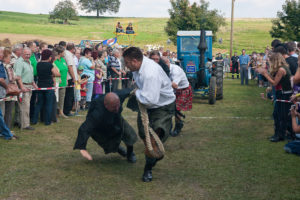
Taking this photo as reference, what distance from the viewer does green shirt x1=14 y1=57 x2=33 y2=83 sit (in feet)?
28.0

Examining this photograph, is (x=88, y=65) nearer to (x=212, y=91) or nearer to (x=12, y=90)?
(x=12, y=90)

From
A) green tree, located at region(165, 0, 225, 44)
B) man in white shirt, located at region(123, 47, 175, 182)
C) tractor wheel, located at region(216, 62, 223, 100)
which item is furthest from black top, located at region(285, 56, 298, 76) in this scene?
green tree, located at region(165, 0, 225, 44)

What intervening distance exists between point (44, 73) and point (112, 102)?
4283 millimetres

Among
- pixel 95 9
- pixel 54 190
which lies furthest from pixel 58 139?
pixel 95 9

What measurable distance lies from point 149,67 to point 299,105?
227 cm

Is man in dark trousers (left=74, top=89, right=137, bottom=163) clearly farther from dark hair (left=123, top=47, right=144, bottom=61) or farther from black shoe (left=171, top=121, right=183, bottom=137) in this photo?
black shoe (left=171, top=121, right=183, bottom=137)

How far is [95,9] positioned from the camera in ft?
345

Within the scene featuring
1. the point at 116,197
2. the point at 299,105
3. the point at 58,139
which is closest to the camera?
the point at 116,197

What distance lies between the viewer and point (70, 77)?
10.9 meters

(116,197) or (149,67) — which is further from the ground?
(149,67)

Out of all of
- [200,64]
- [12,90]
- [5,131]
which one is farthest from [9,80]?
[200,64]

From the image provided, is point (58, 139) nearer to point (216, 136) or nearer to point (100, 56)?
point (216, 136)

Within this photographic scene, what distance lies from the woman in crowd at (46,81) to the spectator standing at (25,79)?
0.36 metres

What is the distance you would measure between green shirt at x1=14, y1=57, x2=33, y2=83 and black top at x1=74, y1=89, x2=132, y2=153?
3319 mm
